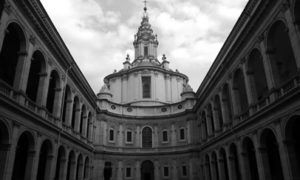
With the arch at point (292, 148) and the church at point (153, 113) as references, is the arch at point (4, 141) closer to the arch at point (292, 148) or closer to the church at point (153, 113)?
the church at point (153, 113)

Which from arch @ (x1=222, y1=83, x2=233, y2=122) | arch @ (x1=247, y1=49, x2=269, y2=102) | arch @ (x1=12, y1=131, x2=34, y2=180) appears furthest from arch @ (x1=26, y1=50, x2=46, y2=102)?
arch @ (x1=222, y1=83, x2=233, y2=122)

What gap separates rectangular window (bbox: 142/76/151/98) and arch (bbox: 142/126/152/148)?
6559 millimetres

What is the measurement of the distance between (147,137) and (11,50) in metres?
24.7

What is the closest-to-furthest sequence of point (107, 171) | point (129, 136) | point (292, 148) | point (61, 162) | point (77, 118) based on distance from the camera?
point (292, 148)
point (61, 162)
point (77, 118)
point (107, 171)
point (129, 136)

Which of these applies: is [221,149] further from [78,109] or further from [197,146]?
[78,109]

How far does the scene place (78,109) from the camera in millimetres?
26406

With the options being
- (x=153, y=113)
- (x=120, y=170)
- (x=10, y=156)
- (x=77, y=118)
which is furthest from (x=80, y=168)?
(x=153, y=113)

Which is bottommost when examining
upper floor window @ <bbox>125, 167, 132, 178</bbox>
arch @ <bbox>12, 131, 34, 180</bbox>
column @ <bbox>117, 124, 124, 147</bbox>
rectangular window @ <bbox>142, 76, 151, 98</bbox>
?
upper floor window @ <bbox>125, 167, 132, 178</bbox>

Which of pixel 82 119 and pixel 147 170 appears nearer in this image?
pixel 82 119

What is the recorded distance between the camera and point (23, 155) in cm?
1922

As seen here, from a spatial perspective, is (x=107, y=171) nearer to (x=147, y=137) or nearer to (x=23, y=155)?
(x=147, y=137)

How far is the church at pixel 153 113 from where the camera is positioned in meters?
14.4

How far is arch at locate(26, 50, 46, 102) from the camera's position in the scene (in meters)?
18.3

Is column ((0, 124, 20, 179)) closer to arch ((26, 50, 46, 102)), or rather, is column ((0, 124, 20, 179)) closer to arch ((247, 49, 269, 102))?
arch ((26, 50, 46, 102))
